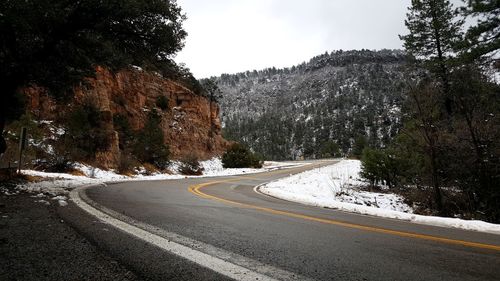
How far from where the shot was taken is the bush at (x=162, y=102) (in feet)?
131

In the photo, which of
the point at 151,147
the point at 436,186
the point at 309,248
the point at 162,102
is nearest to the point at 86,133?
the point at 151,147

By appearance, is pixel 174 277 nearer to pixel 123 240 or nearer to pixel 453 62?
pixel 123 240

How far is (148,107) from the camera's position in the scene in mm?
38000

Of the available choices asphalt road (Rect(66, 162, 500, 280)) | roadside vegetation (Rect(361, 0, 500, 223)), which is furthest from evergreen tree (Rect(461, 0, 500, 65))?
asphalt road (Rect(66, 162, 500, 280))

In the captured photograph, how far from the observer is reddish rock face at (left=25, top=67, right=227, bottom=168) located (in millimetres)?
25359

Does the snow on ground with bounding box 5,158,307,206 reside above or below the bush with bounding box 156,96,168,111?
below

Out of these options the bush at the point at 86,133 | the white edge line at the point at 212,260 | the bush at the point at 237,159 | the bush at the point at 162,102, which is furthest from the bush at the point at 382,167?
the bush at the point at 162,102

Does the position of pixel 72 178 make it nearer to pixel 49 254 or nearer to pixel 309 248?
pixel 49 254

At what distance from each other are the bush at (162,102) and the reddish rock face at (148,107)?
0.48m

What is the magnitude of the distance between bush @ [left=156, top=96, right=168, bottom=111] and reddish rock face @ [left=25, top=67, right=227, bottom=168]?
485mm

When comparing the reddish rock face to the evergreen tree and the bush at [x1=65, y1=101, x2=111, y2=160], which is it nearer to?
the bush at [x1=65, y1=101, x2=111, y2=160]

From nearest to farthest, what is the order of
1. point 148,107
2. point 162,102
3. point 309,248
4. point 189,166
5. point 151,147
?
point 309,248 → point 151,147 → point 189,166 → point 148,107 → point 162,102

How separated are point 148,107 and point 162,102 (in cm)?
247

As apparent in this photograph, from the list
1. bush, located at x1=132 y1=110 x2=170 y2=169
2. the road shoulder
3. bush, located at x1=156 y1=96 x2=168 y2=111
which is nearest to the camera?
the road shoulder
